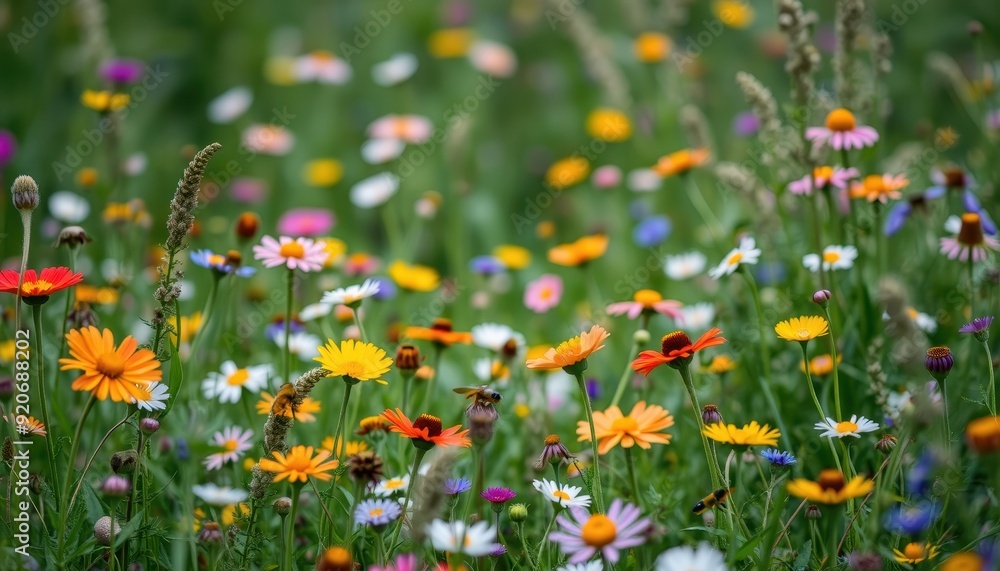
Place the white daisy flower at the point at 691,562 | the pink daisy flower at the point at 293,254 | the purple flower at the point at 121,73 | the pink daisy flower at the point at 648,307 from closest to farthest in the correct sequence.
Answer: the white daisy flower at the point at 691,562
the pink daisy flower at the point at 293,254
the pink daisy flower at the point at 648,307
the purple flower at the point at 121,73

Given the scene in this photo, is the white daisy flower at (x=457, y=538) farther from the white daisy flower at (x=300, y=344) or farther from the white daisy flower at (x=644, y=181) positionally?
the white daisy flower at (x=644, y=181)

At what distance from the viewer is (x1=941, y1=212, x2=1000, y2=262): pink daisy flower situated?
1570mm

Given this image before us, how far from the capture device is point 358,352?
1308 mm

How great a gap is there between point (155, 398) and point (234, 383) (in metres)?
0.38

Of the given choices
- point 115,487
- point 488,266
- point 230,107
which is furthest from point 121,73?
point 115,487

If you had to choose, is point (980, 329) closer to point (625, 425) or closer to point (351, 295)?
point (625, 425)

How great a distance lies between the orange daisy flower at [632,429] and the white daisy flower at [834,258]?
534 mm

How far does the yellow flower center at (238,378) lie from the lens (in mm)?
1648

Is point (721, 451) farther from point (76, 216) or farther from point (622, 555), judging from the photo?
point (76, 216)

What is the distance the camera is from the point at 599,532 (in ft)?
3.43

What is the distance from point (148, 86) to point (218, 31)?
0.69m

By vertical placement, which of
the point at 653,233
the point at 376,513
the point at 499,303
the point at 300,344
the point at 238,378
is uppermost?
the point at 376,513

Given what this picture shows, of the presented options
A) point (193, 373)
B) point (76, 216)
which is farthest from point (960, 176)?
point (76, 216)

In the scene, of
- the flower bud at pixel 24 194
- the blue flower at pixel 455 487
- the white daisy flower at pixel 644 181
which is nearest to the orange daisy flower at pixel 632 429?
the blue flower at pixel 455 487
